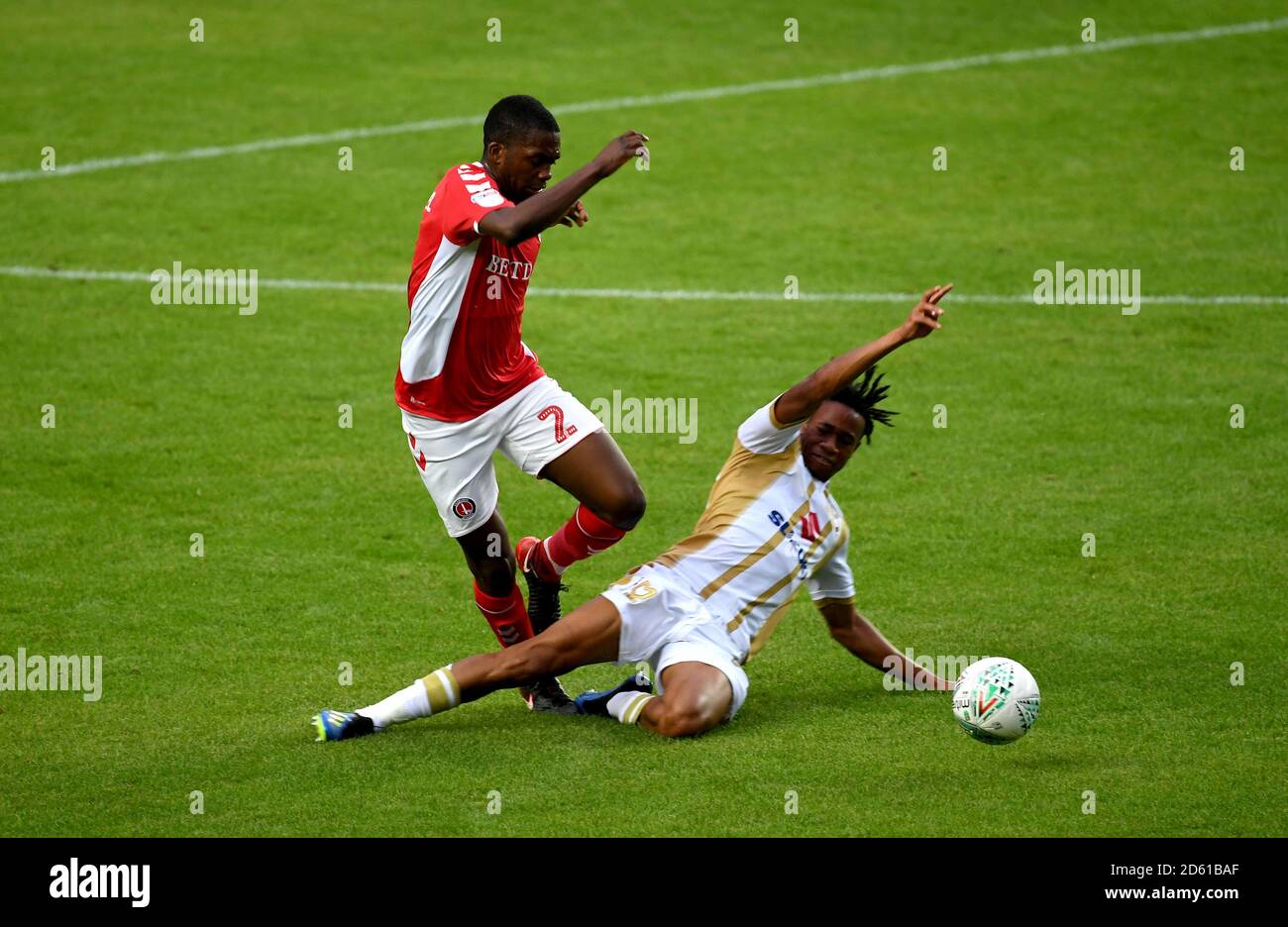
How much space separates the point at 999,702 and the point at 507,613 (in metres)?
2.51

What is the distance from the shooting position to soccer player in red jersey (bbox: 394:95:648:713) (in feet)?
25.2

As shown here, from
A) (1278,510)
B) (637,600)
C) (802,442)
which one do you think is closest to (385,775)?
(637,600)

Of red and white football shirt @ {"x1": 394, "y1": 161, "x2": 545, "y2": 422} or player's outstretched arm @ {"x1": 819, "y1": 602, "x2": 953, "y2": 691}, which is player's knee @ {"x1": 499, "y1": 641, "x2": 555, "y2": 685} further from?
player's outstretched arm @ {"x1": 819, "y1": 602, "x2": 953, "y2": 691}

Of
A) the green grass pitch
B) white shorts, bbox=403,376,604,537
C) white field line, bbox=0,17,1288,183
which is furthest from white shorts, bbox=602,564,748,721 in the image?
white field line, bbox=0,17,1288,183

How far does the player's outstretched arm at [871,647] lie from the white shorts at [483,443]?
1532mm

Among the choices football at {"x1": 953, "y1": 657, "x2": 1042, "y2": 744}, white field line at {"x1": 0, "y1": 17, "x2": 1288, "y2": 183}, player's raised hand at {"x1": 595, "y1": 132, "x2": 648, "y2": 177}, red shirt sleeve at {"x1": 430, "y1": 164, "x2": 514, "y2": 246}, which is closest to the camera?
player's raised hand at {"x1": 595, "y1": 132, "x2": 648, "y2": 177}

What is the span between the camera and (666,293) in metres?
15.5

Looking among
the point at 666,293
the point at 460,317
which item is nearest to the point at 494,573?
the point at 460,317

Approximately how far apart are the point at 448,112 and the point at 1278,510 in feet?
39.8

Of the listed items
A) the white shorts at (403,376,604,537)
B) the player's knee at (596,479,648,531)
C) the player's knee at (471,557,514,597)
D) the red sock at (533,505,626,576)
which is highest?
the white shorts at (403,376,604,537)

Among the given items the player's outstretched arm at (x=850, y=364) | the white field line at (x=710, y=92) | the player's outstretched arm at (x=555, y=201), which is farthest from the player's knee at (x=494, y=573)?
the white field line at (x=710, y=92)

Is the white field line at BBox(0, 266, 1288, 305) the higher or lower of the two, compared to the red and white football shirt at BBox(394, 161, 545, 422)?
higher

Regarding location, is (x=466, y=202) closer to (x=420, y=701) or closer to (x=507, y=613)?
(x=507, y=613)

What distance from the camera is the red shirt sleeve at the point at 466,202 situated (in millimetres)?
7508
